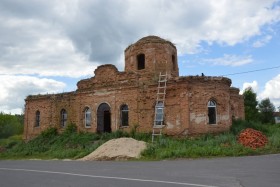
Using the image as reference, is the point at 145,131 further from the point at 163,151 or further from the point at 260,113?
the point at 260,113

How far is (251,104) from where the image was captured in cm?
5288

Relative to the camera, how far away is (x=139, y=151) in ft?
57.6

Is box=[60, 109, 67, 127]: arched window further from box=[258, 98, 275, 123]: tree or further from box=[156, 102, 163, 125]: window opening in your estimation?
box=[258, 98, 275, 123]: tree

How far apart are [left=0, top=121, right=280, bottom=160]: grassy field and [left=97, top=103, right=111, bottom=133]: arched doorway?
1.38 metres

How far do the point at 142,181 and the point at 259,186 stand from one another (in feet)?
10.0

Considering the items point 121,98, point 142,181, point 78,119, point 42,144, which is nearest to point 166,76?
point 121,98

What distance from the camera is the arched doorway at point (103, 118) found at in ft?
83.6

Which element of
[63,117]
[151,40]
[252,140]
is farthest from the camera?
[63,117]

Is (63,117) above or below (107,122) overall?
above

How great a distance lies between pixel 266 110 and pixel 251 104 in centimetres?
869

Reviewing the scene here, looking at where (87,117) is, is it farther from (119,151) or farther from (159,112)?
(119,151)

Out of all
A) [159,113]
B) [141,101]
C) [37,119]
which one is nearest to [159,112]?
[159,113]

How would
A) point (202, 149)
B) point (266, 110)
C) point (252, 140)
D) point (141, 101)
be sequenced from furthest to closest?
point (266, 110) < point (141, 101) < point (252, 140) < point (202, 149)

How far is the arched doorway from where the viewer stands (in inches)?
1003
